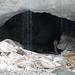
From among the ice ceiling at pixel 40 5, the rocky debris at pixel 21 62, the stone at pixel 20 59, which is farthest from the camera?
the ice ceiling at pixel 40 5

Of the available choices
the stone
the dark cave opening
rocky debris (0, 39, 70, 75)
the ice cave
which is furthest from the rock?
the stone

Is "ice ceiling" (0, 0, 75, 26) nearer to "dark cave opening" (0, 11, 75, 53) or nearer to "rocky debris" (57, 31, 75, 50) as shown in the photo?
"rocky debris" (57, 31, 75, 50)

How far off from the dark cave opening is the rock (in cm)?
219

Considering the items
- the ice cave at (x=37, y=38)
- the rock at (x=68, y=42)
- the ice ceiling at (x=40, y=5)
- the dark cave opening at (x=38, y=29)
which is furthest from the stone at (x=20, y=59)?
the dark cave opening at (x=38, y=29)

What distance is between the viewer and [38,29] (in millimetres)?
15422

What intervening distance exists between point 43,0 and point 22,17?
19.2 ft

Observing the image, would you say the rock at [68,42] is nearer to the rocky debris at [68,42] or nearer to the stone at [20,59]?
the rocky debris at [68,42]

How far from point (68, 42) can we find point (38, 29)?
15.6ft

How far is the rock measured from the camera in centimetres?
1071

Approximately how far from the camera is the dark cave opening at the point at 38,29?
1398 centimetres

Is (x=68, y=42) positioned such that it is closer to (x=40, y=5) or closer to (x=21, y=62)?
(x=40, y=5)

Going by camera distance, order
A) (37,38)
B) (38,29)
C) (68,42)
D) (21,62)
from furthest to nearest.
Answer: (38,29), (37,38), (68,42), (21,62)

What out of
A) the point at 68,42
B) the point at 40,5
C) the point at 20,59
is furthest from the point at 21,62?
the point at 68,42

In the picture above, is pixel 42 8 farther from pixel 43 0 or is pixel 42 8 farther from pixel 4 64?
pixel 4 64
